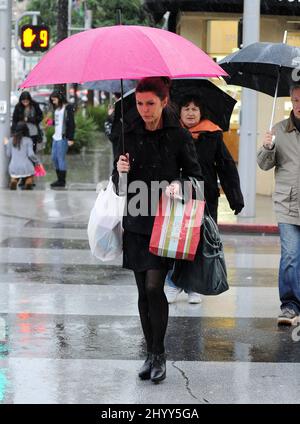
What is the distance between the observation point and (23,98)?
16469 mm

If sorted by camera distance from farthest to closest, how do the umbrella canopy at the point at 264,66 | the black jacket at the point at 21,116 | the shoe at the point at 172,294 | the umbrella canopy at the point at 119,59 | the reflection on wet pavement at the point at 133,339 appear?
the black jacket at the point at 21,116 → the shoe at the point at 172,294 → the umbrella canopy at the point at 264,66 → the reflection on wet pavement at the point at 133,339 → the umbrella canopy at the point at 119,59

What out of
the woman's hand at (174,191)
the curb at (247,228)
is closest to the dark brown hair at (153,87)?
the woman's hand at (174,191)

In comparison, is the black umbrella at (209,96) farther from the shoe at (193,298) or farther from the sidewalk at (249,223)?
the sidewalk at (249,223)

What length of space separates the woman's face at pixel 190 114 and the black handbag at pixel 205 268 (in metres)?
1.55

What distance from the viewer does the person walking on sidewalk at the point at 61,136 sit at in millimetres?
17047

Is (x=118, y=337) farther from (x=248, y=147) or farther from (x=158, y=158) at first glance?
(x=248, y=147)

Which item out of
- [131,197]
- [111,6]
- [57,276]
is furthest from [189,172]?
[111,6]

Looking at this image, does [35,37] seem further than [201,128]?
Yes

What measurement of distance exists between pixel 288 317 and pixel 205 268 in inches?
66.1

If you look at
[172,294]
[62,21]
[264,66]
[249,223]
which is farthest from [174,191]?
[62,21]


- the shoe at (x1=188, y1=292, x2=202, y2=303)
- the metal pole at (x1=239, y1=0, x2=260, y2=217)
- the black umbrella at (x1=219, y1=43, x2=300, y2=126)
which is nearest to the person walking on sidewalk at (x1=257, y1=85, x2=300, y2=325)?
the black umbrella at (x1=219, y1=43, x2=300, y2=126)

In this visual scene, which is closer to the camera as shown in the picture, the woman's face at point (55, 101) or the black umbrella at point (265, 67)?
the black umbrella at point (265, 67)

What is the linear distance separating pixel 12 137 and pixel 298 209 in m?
9.99

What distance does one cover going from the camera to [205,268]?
575 cm
